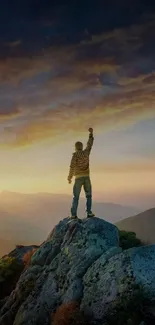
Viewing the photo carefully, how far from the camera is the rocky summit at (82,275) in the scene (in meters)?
14.5

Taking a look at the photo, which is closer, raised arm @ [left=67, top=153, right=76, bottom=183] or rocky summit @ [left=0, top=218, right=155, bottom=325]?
rocky summit @ [left=0, top=218, right=155, bottom=325]

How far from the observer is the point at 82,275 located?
1720cm


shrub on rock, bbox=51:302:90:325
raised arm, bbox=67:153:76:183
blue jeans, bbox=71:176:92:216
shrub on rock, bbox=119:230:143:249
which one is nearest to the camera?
shrub on rock, bbox=51:302:90:325

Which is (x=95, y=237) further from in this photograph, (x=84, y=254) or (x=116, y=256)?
(x=116, y=256)

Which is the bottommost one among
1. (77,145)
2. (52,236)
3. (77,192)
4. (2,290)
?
(2,290)

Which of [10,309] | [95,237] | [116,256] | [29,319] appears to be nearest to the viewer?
[116,256]

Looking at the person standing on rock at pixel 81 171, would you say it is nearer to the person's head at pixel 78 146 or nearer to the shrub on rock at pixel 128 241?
the person's head at pixel 78 146

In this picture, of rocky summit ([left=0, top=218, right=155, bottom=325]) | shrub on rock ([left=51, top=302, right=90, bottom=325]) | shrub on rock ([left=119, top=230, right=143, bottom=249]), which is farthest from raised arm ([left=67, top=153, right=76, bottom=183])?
shrub on rock ([left=119, top=230, right=143, bottom=249])

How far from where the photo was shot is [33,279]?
20328mm

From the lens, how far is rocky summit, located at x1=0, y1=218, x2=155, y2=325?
14484 millimetres

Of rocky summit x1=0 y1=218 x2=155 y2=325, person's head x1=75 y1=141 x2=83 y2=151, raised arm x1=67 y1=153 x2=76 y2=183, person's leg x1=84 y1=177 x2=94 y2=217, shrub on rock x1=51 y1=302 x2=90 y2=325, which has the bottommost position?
shrub on rock x1=51 y1=302 x2=90 y2=325

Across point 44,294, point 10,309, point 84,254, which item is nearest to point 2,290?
point 10,309

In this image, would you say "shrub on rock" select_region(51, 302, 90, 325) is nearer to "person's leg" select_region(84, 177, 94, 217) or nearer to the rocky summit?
the rocky summit

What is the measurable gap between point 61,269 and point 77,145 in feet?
22.7
